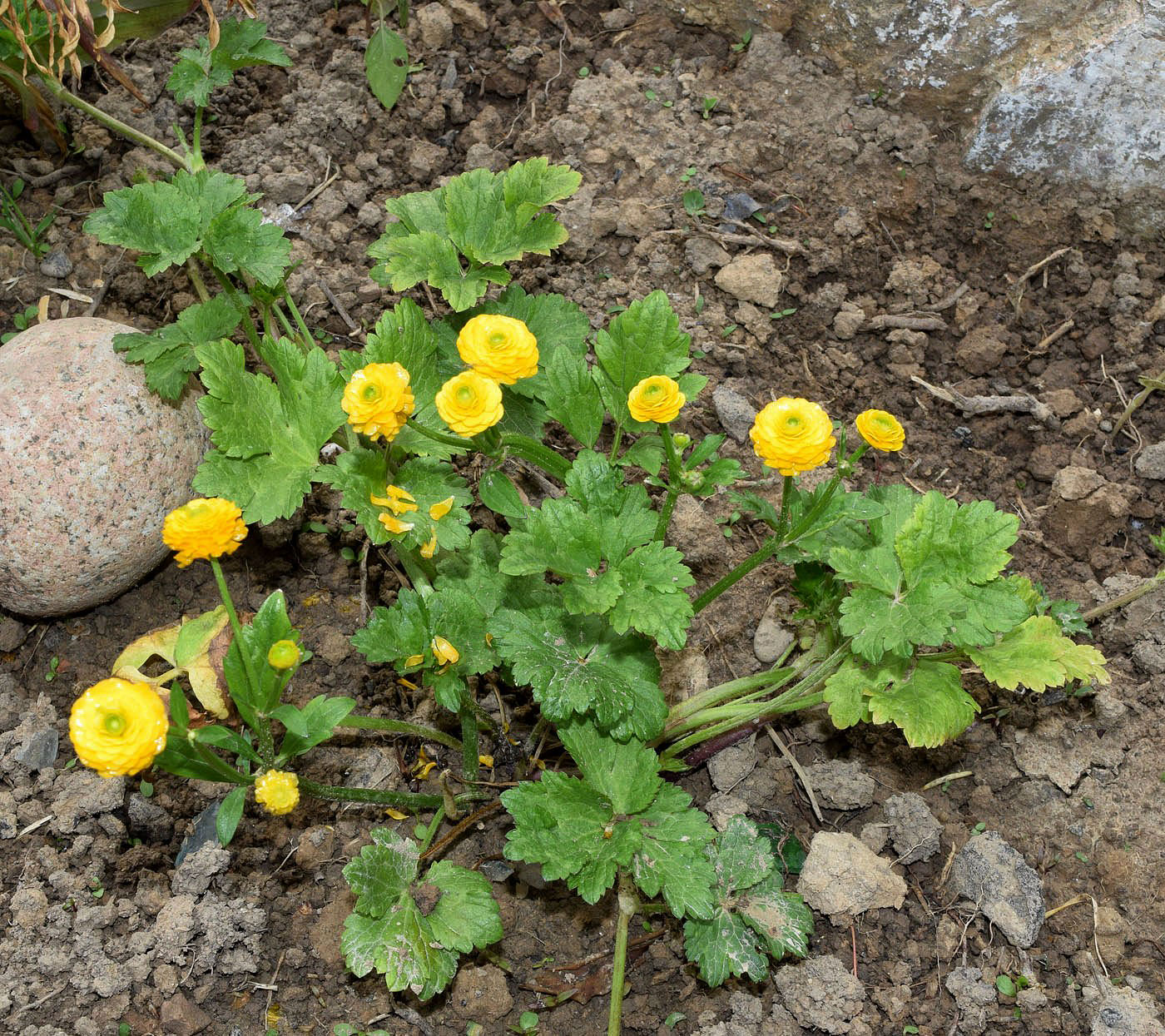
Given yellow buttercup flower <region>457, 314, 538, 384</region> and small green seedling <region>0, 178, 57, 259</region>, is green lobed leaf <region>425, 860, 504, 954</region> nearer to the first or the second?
yellow buttercup flower <region>457, 314, 538, 384</region>

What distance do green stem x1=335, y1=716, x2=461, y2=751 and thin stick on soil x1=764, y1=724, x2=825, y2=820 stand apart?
91cm

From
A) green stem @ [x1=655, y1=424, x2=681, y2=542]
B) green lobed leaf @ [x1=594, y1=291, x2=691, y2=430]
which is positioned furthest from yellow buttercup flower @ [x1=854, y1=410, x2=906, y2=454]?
green lobed leaf @ [x1=594, y1=291, x2=691, y2=430]

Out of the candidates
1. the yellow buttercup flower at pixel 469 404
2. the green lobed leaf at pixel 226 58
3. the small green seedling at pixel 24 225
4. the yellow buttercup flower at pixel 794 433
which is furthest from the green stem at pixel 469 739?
the small green seedling at pixel 24 225

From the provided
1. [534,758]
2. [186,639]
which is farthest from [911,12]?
[186,639]

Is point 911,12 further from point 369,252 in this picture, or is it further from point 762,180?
point 369,252

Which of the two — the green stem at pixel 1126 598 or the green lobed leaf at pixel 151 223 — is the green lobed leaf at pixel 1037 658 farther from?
the green lobed leaf at pixel 151 223

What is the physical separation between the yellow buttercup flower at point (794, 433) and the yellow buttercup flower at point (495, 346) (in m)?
0.55

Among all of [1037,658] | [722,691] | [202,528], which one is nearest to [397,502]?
[202,528]

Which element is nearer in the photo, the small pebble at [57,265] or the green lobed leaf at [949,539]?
the green lobed leaf at [949,539]

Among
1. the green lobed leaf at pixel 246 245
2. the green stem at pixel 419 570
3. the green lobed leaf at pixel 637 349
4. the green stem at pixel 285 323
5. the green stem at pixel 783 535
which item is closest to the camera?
the green stem at pixel 783 535

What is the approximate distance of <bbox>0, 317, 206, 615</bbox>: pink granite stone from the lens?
301 cm

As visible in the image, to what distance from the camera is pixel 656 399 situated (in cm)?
236

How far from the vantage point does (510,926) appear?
2.86 m

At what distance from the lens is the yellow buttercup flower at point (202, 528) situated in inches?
85.7
